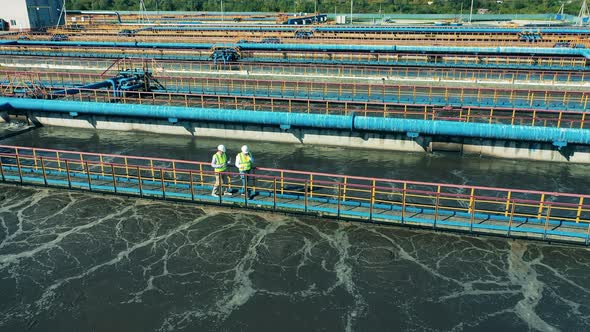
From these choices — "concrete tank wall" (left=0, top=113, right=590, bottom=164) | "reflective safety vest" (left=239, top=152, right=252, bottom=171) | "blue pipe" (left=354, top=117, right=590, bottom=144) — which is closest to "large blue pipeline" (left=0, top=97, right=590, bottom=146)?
"blue pipe" (left=354, top=117, right=590, bottom=144)

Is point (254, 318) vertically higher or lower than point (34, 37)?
lower

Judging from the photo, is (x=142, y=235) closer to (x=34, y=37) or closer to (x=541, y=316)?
(x=541, y=316)

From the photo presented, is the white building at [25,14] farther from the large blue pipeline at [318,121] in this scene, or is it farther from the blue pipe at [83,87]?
the large blue pipeline at [318,121]

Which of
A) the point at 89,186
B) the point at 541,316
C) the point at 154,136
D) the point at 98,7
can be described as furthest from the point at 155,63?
the point at 98,7

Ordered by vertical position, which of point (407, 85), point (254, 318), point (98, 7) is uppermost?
point (98, 7)

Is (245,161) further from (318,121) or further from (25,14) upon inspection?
(25,14)

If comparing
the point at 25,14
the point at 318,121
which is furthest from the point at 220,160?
the point at 25,14
